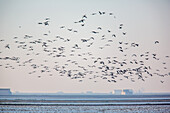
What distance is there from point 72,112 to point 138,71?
2389 cm

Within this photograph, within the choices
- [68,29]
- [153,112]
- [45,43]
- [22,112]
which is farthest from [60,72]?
[153,112]

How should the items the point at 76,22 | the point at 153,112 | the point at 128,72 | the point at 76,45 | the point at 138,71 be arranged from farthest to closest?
the point at 138,71
the point at 128,72
the point at 76,45
the point at 76,22
the point at 153,112

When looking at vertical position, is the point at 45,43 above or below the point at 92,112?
above

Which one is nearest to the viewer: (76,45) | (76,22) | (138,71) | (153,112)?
(153,112)

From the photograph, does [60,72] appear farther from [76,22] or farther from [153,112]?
[153,112]

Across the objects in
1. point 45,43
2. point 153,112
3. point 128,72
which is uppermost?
point 45,43

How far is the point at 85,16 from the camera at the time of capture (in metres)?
57.0

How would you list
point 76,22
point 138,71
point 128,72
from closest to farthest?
1. point 76,22
2. point 128,72
3. point 138,71

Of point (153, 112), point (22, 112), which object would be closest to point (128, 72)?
point (153, 112)

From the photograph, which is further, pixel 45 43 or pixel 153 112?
pixel 45 43

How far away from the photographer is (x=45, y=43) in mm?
61031

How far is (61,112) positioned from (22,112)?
5583 mm

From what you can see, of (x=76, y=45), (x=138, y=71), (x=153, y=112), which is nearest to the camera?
(x=153, y=112)

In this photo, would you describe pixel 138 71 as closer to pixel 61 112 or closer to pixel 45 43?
pixel 45 43
